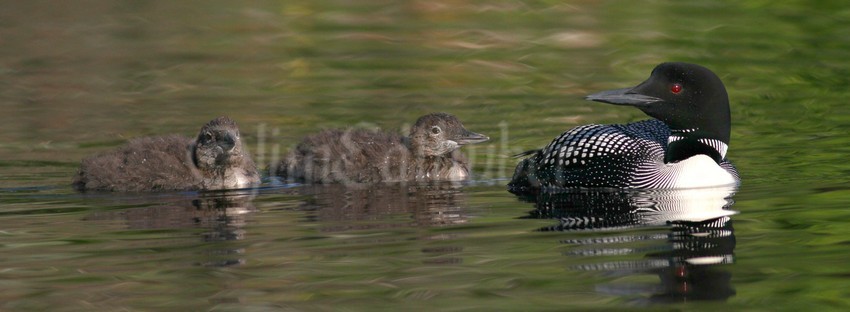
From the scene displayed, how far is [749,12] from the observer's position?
53.6ft

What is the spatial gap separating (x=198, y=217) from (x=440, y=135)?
90.7 inches

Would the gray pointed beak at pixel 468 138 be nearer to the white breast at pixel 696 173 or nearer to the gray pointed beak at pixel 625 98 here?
the gray pointed beak at pixel 625 98

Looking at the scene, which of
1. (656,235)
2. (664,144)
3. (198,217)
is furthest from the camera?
(664,144)

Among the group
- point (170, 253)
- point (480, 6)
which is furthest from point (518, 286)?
point (480, 6)

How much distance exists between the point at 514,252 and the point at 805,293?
4.64 feet

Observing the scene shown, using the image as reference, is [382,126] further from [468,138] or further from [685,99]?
[685,99]

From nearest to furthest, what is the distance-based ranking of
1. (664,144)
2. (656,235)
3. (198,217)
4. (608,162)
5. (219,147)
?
(656,235), (198,217), (608,162), (664,144), (219,147)

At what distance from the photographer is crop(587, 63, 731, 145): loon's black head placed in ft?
26.7

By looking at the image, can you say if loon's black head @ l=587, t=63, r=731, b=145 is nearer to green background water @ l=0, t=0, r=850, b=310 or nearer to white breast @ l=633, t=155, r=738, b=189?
white breast @ l=633, t=155, r=738, b=189

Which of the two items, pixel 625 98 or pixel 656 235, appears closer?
pixel 656 235

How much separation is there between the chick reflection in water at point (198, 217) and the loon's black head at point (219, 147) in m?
0.23

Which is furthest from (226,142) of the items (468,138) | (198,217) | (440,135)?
(468,138)

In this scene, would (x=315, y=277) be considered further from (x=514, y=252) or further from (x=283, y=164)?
(x=283, y=164)

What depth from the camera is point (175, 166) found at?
9.13 m
